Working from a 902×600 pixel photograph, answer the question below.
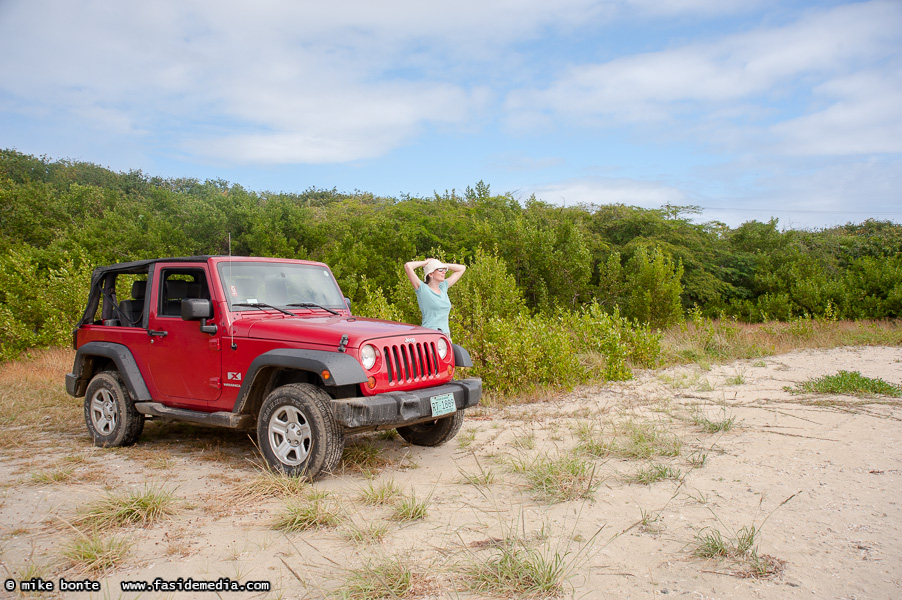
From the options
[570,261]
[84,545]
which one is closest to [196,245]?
[570,261]

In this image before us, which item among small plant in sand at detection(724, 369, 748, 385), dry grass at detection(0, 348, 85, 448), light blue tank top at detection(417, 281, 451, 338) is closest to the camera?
light blue tank top at detection(417, 281, 451, 338)

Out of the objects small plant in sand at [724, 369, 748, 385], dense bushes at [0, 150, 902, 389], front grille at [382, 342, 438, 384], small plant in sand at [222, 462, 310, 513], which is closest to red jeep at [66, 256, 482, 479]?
front grille at [382, 342, 438, 384]

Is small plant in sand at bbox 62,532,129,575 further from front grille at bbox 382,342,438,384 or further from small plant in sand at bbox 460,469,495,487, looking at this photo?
small plant in sand at bbox 460,469,495,487

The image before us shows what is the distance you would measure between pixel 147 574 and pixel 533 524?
2203 millimetres

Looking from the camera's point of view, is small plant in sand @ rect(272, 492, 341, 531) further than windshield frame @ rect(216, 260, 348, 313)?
No

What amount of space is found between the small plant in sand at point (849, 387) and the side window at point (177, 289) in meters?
7.27

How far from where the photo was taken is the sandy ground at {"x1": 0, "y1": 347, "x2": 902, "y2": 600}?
120 inches

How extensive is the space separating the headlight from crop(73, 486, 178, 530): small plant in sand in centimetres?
161

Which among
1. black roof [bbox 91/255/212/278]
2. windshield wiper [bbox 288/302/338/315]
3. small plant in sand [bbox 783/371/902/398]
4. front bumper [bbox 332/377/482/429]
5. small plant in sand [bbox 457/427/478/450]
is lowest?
small plant in sand [bbox 457/427/478/450]

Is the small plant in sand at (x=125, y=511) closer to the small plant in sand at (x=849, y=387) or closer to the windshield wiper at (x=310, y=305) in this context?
the windshield wiper at (x=310, y=305)

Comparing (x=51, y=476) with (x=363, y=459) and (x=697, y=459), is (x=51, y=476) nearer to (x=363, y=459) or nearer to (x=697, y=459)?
(x=363, y=459)

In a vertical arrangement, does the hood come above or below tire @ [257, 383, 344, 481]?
above

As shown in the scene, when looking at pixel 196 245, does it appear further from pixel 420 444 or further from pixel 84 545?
pixel 84 545

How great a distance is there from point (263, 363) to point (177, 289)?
1.82 meters
